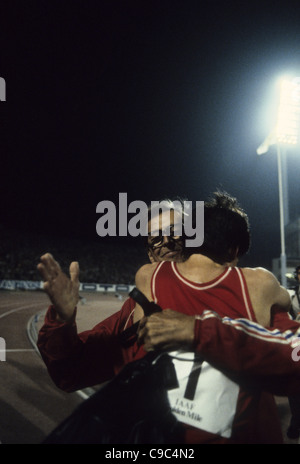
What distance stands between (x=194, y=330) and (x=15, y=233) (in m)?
45.2

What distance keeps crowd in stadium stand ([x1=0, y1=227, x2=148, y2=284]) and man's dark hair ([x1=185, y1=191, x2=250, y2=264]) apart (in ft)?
107

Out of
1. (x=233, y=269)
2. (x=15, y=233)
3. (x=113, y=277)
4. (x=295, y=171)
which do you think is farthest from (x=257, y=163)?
(x=233, y=269)

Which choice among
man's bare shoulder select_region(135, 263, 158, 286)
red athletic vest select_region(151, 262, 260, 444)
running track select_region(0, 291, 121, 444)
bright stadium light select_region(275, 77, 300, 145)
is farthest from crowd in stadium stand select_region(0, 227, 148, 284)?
red athletic vest select_region(151, 262, 260, 444)

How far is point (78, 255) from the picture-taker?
45.1m

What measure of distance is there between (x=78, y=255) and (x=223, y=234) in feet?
146

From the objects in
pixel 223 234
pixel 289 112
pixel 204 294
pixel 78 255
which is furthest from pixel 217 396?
pixel 78 255

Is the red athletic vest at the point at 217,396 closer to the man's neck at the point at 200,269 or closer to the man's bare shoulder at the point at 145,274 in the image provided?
the man's neck at the point at 200,269

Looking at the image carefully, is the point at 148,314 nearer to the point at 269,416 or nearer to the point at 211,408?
the point at 211,408

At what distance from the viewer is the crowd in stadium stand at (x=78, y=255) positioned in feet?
114

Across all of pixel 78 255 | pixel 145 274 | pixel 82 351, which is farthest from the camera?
pixel 78 255

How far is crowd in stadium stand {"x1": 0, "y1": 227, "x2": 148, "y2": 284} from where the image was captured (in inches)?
1368

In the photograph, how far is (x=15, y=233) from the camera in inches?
1726

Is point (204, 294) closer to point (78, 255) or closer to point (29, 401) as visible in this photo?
point (29, 401)

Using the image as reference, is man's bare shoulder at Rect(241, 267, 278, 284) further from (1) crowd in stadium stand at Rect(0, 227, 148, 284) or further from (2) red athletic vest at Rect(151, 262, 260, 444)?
(1) crowd in stadium stand at Rect(0, 227, 148, 284)
